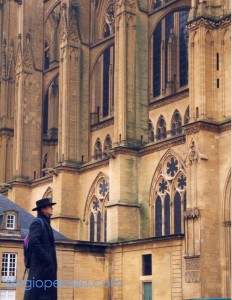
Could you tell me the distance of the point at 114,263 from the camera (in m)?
39.7

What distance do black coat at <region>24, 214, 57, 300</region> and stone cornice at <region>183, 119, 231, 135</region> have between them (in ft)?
80.8

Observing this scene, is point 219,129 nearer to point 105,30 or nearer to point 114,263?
point 114,263

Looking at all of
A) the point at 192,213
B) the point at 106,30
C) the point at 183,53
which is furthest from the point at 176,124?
the point at 106,30

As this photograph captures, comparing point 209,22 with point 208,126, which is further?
point 209,22

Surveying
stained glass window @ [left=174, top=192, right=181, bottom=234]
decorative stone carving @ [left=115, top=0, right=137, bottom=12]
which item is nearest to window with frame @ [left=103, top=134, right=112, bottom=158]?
decorative stone carving @ [left=115, top=0, right=137, bottom=12]

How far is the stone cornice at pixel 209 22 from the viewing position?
114 ft

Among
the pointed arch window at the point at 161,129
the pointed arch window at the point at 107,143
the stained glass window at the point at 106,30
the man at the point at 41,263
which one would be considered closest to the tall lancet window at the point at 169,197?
the pointed arch window at the point at 161,129

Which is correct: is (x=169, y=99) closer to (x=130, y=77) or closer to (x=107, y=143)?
(x=130, y=77)

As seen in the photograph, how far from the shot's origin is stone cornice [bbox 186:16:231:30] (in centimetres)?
3488

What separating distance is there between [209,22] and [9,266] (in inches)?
642

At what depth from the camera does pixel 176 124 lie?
141 ft

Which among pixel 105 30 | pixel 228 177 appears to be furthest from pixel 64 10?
pixel 228 177

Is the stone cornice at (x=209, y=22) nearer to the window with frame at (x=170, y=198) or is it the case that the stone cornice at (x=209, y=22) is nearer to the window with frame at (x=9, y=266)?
the window with frame at (x=170, y=198)

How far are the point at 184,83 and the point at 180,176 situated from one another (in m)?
7.48
